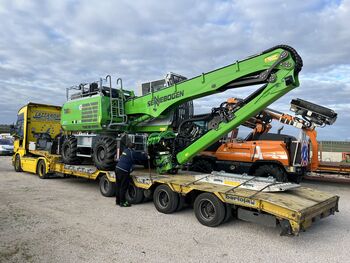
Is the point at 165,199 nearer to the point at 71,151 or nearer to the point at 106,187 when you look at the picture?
the point at 106,187

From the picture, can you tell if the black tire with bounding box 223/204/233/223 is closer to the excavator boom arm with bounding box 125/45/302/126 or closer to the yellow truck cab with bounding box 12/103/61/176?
the excavator boom arm with bounding box 125/45/302/126

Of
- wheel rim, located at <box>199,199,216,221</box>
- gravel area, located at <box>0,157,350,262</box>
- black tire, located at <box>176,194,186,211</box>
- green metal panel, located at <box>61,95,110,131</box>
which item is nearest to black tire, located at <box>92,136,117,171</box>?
green metal panel, located at <box>61,95,110,131</box>

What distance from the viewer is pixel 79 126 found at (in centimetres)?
1144

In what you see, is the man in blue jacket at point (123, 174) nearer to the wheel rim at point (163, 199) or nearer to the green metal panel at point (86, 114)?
the wheel rim at point (163, 199)

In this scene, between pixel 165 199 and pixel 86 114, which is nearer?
pixel 165 199

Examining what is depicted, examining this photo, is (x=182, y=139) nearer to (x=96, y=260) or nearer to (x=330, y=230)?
(x=330, y=230)

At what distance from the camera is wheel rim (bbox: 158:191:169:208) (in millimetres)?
7820

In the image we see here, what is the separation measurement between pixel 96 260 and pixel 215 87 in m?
4.83

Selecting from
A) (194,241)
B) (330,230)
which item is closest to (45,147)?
(194,241)

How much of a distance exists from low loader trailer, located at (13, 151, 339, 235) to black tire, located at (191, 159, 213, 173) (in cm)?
389

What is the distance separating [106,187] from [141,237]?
3.95 metres

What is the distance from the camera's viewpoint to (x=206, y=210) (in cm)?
690

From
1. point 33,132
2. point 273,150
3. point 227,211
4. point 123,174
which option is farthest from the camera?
point 33,132

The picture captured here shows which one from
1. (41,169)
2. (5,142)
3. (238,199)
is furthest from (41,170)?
(5,142)
